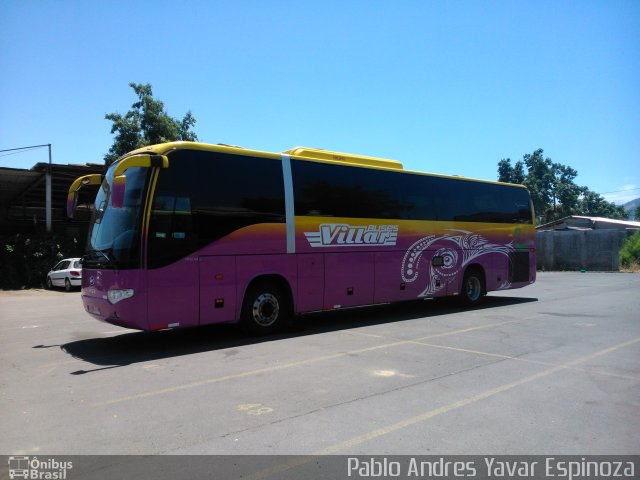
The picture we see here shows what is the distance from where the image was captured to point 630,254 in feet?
103

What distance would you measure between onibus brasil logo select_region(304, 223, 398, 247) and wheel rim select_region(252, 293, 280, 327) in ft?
4.87

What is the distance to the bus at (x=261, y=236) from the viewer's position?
8.09 m

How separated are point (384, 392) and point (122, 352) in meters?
4.91

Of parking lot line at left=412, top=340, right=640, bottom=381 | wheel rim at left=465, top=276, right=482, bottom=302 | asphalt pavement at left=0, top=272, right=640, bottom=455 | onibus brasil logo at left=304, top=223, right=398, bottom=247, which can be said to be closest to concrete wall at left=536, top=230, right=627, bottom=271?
wheel rim at left=465, top=276, right=482, bottom=302

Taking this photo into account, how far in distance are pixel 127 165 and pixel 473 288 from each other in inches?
413

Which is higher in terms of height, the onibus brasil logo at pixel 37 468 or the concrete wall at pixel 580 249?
the concrete wall at pixel 580 249

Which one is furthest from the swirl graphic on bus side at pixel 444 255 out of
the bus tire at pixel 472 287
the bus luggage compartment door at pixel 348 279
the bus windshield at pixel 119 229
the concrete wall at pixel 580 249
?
the concrete wall at pixel 580 249

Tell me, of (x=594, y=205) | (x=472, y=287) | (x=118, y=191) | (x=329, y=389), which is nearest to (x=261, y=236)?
(x=118, y=191)

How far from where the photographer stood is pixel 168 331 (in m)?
10.6

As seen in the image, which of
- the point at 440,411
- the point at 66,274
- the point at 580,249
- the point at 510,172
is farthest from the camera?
the point at 510,172

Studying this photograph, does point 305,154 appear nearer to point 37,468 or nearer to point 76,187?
point 76,187

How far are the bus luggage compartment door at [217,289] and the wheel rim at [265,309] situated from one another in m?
0.56

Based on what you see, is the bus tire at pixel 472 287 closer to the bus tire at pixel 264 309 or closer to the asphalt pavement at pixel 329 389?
the asphalt pavement at pixel 329 389

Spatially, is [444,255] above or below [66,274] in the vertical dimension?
above
